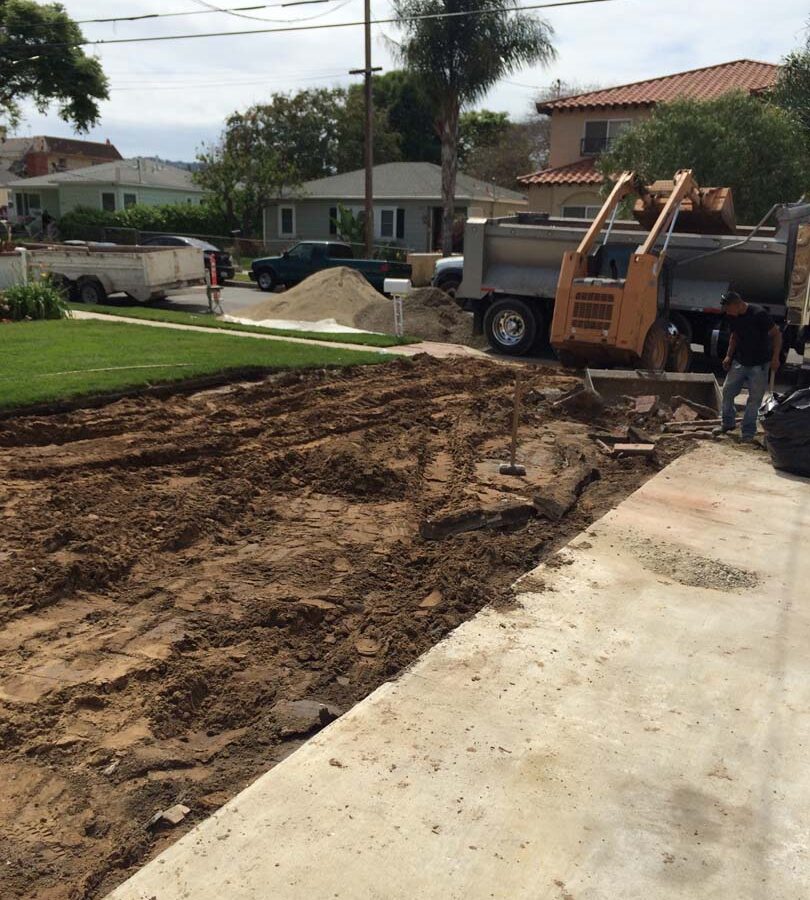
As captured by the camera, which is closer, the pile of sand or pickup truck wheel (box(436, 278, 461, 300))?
the pile of sand

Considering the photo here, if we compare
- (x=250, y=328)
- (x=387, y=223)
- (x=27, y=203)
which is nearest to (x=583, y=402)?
(x=250, y=328)

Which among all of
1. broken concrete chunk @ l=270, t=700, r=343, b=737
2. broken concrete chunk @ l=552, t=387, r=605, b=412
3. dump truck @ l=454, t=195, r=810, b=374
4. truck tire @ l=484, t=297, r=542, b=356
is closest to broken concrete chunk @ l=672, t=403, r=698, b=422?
broken concrete chunk @ l=552, t=387, r=605, b=412

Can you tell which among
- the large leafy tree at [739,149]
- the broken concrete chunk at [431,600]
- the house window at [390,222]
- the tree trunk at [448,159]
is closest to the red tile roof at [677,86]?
the tree trunk at [448,159]

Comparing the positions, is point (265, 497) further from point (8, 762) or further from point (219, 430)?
point (8, 762)

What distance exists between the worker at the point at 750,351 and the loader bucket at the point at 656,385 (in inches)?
82.8

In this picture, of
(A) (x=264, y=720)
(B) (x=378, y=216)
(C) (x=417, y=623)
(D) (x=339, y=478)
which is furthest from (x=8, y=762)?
(B) (x=378, y=216)

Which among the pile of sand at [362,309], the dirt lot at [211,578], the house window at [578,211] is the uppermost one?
the house window at [578,211]

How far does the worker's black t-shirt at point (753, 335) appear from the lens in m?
10.6

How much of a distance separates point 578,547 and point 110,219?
4387 centimetres

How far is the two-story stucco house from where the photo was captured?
34.2m

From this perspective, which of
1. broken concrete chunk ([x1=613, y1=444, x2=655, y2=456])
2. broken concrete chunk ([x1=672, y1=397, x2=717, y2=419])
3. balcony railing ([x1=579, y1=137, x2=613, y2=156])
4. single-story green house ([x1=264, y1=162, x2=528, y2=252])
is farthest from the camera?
single-story green house ([x1=264, y1=162, x2=528, y2=252])

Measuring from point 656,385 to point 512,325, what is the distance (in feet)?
18.4

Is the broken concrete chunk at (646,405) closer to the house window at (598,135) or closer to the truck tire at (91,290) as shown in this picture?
the truck tire at (91,290)

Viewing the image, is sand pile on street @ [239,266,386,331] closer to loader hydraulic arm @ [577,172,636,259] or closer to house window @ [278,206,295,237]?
loader hydraulic arm @ [577,172,636,259]
